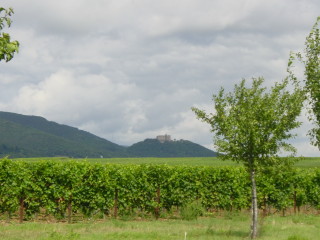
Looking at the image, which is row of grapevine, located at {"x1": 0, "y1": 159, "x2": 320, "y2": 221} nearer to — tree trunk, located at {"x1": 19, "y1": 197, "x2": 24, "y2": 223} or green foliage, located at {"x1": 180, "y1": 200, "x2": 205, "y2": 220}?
tree trunk, located at {"x1": 19, "y1": 197, "x2": 24, "y2": 223}

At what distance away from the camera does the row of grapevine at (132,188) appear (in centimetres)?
2173

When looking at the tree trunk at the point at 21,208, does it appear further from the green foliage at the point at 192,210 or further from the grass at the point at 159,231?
the green foliage at the point at 192,210

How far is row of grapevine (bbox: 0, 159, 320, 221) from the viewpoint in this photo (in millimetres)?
21734

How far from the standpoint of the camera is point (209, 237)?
1634 cm

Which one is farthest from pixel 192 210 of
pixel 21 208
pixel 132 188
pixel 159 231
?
pixel 21 208

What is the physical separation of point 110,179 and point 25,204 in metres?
4.51

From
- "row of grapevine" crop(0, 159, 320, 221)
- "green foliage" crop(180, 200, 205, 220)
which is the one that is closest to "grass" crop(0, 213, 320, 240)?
"green foliage" crop(180, 200, 205, 220)

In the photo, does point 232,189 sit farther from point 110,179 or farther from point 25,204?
point 25,204

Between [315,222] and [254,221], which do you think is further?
[315,222]

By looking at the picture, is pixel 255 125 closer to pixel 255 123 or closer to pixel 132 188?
pixel 255 123

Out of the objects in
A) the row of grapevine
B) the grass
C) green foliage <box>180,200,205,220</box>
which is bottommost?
the grass

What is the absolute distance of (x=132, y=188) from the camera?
930 inches

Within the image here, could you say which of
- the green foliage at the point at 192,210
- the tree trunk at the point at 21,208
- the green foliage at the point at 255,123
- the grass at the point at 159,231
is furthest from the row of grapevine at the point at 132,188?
the green foliage at the point at 255,123

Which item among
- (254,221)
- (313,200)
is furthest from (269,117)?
(313,200)
